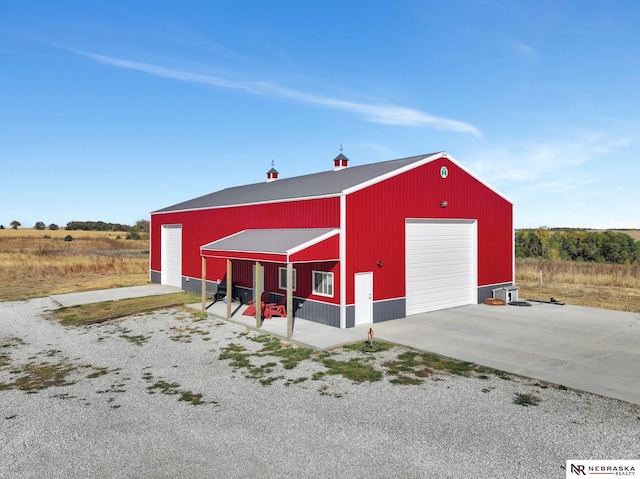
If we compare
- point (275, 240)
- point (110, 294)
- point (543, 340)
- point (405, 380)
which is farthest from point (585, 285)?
point (110, 294)

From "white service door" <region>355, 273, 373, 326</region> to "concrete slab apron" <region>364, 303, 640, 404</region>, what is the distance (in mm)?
621

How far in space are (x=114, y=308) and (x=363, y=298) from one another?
478 inches

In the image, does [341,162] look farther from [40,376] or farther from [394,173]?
[40,376]

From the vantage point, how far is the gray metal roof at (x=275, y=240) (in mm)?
14962

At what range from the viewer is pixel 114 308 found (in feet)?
66.0

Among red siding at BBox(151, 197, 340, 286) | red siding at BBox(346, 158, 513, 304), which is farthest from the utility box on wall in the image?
red siding at BBox(151, 197, 340, 286)

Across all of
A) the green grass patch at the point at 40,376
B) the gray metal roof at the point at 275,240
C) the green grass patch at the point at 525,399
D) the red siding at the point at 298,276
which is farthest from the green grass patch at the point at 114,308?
the green grass patch at the point at 525,399

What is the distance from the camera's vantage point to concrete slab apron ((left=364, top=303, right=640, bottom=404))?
10445mm

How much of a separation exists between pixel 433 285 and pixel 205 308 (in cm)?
1029

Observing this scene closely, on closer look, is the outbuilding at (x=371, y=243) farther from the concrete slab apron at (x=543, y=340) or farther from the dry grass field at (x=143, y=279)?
the dry grass field at (x=143, y=279)

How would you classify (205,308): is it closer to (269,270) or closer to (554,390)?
(269,270)

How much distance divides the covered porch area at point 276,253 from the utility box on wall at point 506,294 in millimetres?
10104

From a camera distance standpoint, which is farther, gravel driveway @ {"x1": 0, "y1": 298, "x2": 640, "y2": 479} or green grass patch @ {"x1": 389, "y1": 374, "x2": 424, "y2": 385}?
green grass patch @ {"x1": 389, "y1": 374, "x2": 424, "y2": 385}

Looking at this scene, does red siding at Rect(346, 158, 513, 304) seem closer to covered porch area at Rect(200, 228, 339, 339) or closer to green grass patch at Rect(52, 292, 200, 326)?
covered porch area at Rect(200, 228, 339, 339)
